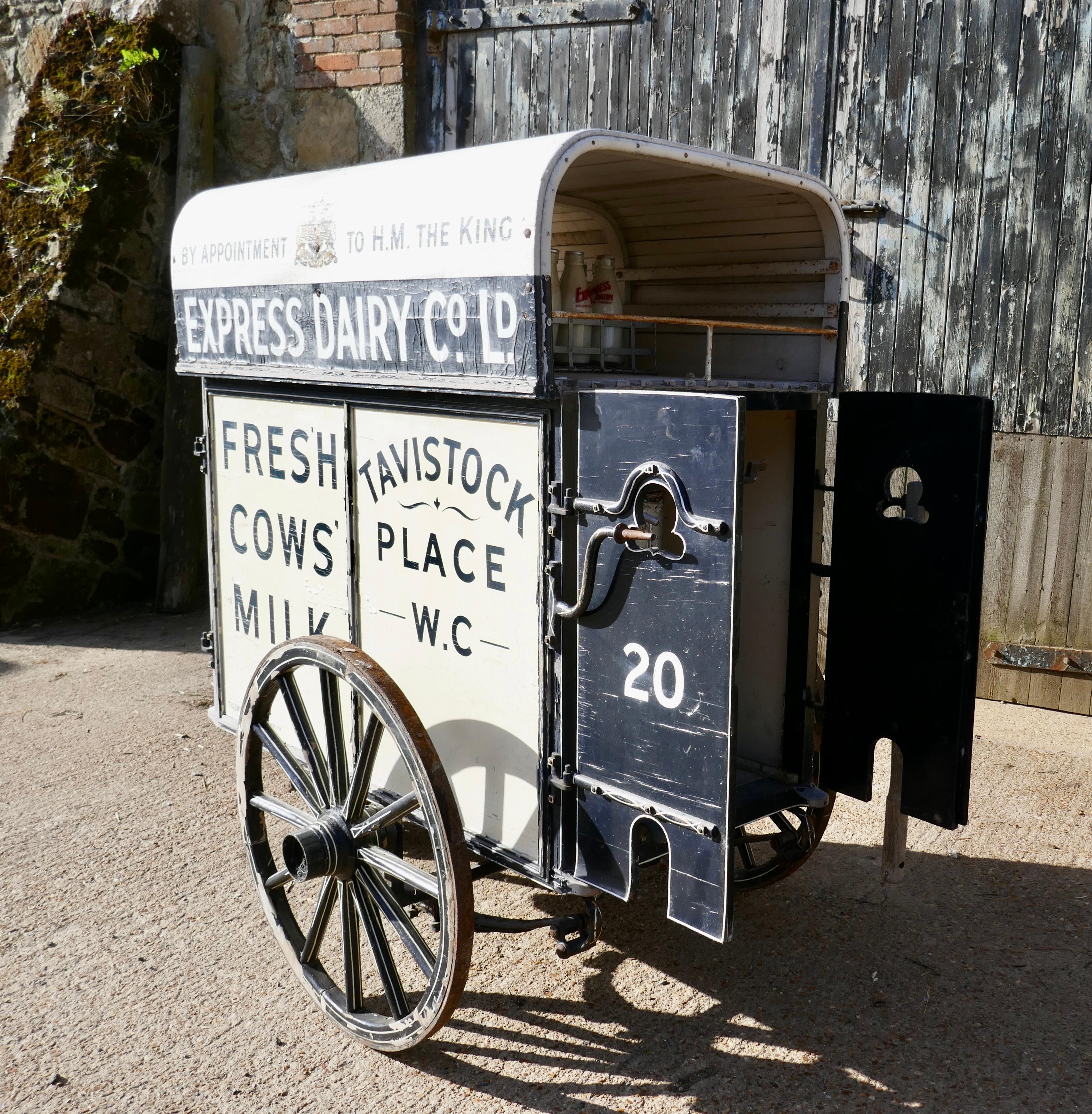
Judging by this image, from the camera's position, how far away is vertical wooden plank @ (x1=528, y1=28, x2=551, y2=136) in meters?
5.82

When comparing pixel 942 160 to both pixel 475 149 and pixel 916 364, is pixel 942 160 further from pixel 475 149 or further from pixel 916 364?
pixel 475 149

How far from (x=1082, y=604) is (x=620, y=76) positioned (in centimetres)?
342

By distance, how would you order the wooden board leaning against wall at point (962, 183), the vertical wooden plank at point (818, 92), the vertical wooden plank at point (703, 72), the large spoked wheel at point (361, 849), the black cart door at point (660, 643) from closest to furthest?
the black cart door at point (660, 643)
the large spoked wheel at point (361, 849)
the wooden board leaning against wall at point (962, 183)
the vertical wooden plank at point (818, 92)
the vertical wooden plank at point (703, 72)

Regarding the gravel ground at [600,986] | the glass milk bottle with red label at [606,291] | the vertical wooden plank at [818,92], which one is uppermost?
the vertical wooden plank at [818,92]

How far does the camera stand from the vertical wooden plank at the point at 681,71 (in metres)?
5.47

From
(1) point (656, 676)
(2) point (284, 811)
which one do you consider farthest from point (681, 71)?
(2) point (284, 811)

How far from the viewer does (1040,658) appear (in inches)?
200

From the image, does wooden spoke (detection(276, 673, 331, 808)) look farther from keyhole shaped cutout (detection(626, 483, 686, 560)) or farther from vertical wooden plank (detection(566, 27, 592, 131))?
vertical wooden plank (detection(566, 27, 592, 131))

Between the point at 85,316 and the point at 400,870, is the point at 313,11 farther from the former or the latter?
the point at 400,870

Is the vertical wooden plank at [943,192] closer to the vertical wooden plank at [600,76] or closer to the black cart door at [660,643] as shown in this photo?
the vertical wooden plank at [600,76]

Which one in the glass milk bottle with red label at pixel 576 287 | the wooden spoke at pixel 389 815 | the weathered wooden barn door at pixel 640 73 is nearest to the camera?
the wooden spoke at pixel 389 815

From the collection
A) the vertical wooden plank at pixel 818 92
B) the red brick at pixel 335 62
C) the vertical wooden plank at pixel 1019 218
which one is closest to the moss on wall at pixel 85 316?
the red brick at pixel 335 62

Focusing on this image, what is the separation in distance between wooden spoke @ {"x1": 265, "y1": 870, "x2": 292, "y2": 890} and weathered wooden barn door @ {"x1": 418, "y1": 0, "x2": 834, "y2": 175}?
409 cm

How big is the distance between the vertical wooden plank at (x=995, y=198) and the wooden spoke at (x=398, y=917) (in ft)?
11.7
